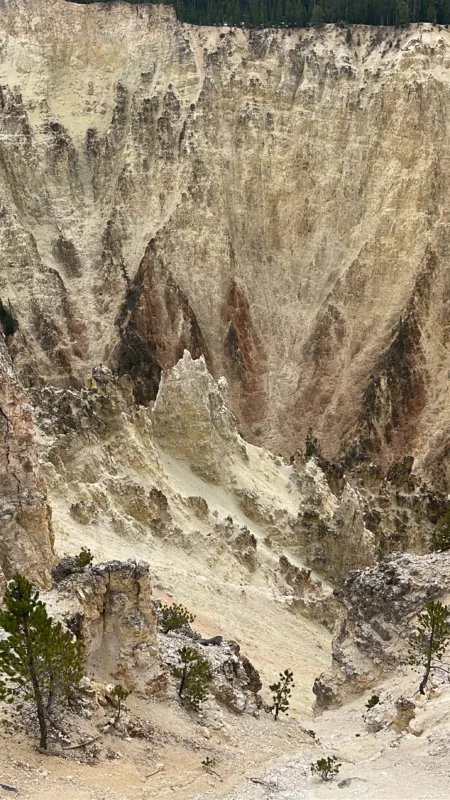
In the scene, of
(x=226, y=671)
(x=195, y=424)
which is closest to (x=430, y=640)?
(x=226, y=671)

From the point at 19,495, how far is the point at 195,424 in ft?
62.3

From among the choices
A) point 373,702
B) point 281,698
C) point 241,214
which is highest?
point 241,214

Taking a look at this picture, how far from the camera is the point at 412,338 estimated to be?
6322 centimetres

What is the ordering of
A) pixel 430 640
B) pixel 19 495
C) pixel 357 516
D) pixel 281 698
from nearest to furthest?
1. pixel 430 640
2. pixel 281 698
3. pixel 19 495
4. pixel 357 516

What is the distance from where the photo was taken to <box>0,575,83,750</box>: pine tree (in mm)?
15656

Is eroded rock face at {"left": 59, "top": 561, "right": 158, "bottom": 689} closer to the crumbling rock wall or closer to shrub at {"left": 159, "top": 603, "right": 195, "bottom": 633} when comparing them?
shrub at {"left": 159, "top": 603, "right": 195, "bottom": 633}

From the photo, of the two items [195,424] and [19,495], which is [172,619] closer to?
[19,495]

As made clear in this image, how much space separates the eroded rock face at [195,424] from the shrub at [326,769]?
25.3 meters

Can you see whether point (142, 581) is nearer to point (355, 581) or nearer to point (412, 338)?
point (355, 581)

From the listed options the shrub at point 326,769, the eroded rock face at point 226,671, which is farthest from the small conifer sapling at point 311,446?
the shrub at point 326,769

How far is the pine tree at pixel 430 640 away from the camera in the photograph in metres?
21.6

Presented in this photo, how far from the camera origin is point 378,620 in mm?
25594

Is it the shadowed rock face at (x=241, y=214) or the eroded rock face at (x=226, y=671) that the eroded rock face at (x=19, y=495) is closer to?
the eroded rock face at (x=226, y=671)

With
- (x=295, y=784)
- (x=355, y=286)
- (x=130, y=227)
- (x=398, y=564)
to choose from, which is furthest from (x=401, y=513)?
(x=130, y=227)
